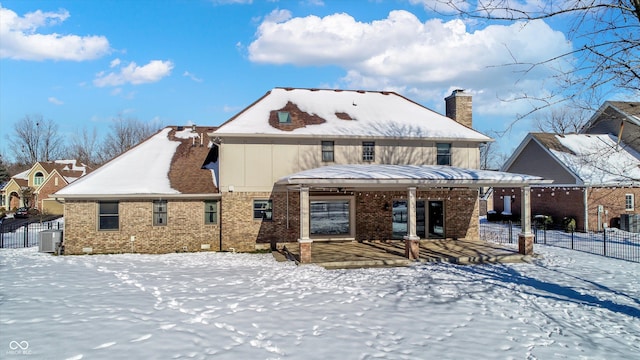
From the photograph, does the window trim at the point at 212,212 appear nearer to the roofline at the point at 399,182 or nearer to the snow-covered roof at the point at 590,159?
the roofline at the point at 399,182

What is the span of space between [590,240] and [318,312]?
1779 centimetres

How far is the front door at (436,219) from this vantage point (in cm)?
1945

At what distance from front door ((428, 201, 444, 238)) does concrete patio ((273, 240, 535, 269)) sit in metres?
1.26

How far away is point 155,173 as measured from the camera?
18.4 meters

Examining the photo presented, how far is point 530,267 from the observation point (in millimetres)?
14039

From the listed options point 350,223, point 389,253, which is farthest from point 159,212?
point 389,253

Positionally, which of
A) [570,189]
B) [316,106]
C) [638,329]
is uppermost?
[316,106]

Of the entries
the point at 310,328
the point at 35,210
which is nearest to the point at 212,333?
the point at 310,328

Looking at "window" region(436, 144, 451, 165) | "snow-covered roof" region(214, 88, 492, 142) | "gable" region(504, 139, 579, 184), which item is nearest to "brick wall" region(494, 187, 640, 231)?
"gable" region(504, 139, 579, 184)

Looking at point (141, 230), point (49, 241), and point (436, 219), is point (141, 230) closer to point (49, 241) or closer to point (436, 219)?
point (49, 241)

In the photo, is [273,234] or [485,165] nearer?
[273,234]

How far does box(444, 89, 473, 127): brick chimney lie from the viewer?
21.5 m

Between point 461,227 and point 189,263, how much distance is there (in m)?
12.0

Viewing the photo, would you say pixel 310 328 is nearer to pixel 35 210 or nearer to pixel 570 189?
pixel 570 189
